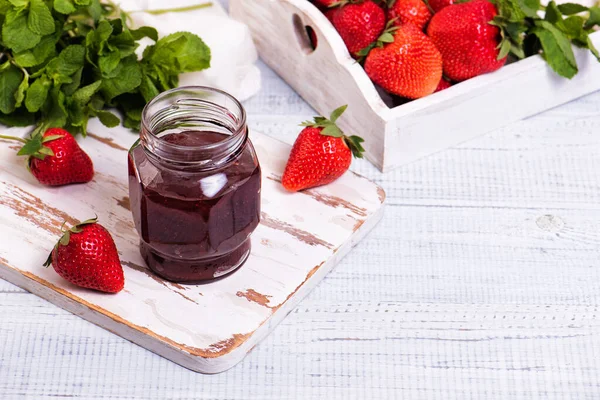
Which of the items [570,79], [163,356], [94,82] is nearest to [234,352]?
[163,356]

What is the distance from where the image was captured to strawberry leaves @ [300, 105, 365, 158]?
135cm

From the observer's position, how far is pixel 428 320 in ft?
4.10

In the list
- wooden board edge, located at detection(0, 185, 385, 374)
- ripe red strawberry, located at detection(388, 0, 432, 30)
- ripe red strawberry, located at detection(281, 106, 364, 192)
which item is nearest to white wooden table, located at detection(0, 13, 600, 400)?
wooden board edge, located at detection(0, 185, 385, 374)

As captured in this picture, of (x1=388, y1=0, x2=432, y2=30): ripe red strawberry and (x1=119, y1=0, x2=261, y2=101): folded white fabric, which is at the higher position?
(x1=388, y1=0, x2=432, y2=30): ripe red strawberry

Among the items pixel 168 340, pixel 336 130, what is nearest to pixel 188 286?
pixel 168 340

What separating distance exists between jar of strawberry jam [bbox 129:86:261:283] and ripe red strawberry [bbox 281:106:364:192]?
0.16 meters

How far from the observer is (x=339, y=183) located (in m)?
1.41

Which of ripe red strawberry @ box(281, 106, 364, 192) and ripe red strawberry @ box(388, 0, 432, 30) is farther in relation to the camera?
ripe red strawberry @ box(388, 0, 432, 30)

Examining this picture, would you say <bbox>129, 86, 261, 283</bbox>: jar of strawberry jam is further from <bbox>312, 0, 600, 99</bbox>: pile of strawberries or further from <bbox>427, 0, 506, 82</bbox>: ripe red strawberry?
<bbox>427, 0, 506, 82</bbox>: ripe red strawberry

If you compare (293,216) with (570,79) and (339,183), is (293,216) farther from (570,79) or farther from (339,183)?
(570,79)

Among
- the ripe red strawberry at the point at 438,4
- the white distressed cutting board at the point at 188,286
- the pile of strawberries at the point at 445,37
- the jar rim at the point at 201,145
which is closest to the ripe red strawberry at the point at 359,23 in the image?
the pile of strawberries at the point at 445,37

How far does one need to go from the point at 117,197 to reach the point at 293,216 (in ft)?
0.91

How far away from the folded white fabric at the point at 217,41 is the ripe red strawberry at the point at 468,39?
1.16ft

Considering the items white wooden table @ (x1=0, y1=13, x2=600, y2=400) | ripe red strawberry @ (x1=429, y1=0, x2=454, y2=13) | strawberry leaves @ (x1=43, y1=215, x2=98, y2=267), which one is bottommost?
white wooden table @ (x1=0, y1=13, x2=600, y2=400)
